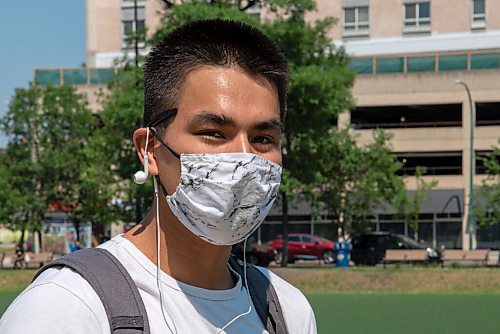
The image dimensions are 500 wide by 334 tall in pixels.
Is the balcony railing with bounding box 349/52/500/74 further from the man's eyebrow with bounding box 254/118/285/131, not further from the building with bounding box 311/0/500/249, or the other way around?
the man's eyebrow with bounding box 254/118/285/131

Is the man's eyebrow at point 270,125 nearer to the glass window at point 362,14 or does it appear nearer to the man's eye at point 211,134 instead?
the man's eye at point 211,134

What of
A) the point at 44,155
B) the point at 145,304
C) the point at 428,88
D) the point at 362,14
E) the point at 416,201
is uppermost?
the point at 362,14

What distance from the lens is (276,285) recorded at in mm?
2932

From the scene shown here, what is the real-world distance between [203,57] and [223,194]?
37 cm

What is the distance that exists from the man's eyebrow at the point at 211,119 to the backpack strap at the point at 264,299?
52 centimetres

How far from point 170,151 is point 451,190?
55505 mm

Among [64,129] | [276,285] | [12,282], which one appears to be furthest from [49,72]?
[276,285]

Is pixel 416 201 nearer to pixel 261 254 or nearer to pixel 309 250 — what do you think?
pixel 309 250

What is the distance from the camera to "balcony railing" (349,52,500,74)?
55.2m

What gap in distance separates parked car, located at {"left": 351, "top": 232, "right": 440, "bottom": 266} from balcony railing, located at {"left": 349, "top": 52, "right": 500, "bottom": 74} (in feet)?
47.0

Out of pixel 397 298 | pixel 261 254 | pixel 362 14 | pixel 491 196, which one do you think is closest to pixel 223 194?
pixel 397 298

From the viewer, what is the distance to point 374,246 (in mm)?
41938

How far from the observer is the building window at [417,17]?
61031 mm

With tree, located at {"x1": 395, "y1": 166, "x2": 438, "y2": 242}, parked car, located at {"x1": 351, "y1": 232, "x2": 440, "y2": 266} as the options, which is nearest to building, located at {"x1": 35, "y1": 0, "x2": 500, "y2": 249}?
tree, located at {"x1": 395, "y1": 166, "x2": 438, "y2": 242}
